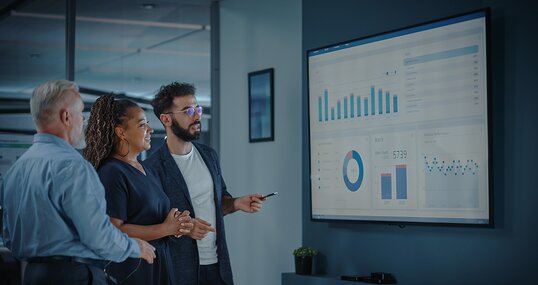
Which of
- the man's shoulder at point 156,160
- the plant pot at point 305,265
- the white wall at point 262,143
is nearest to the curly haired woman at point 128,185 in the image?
the man's shoulder at point 156,160

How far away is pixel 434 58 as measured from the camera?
4062 mm

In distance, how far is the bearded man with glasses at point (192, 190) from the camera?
3.97 meters

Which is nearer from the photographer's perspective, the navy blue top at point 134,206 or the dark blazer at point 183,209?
the navy blue top at point 134,206

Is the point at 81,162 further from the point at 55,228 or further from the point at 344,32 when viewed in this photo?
the point at 344,32

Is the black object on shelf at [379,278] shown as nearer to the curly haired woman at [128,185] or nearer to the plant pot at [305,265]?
the plant pot at [305,265]

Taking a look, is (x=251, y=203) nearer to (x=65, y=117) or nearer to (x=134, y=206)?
(x=134, y=206)

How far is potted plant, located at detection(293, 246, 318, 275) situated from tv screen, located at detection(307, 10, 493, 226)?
24 cm

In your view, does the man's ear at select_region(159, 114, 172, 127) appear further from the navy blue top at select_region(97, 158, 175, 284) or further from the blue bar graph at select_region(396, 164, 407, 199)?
the blue bar graph at select_region(396, 164, 407, 199)

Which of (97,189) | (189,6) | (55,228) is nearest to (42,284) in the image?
(55,228)

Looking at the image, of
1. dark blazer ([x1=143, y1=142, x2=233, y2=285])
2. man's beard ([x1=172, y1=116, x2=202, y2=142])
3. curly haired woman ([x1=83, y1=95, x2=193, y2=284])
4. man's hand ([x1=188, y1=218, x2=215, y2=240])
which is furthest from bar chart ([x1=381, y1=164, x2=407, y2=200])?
curly haired woman ([x1=83, y1=95, x2=193, y2=284])

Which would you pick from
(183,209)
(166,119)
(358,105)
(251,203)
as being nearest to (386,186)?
(358,105)

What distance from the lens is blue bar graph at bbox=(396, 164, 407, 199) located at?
13.8ft

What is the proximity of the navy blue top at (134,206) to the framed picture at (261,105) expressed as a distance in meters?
2.13

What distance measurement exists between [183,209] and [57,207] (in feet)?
4.32
